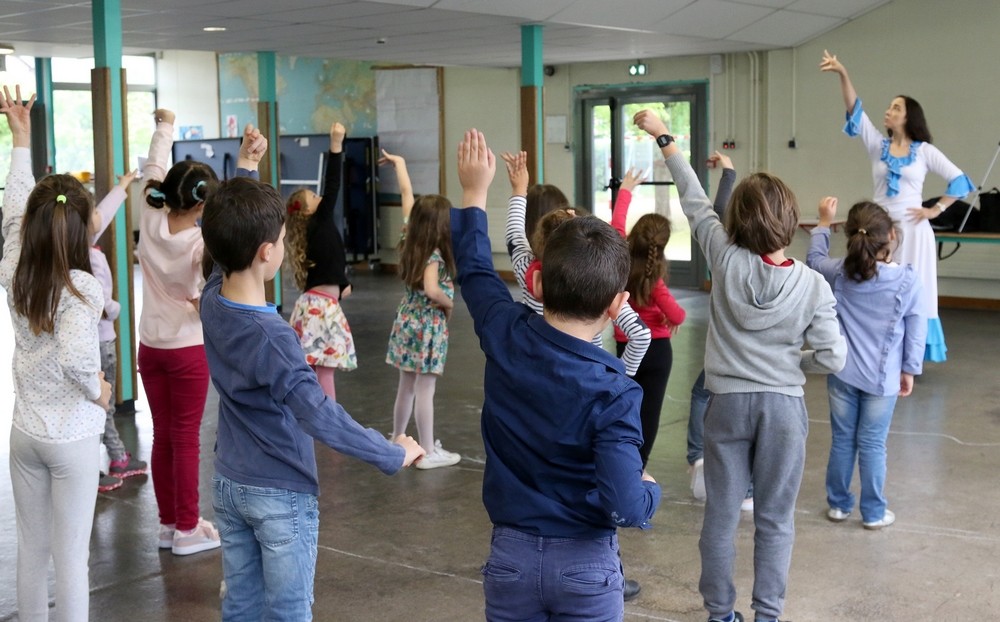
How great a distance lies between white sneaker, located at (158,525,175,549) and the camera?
4156 millimetres

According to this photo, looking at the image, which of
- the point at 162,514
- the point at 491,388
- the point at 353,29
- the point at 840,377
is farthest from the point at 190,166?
the point at 353,29

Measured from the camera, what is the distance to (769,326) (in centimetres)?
316

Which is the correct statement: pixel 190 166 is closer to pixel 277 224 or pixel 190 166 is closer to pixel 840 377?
pixel 277 224

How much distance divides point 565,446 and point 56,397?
160 cm

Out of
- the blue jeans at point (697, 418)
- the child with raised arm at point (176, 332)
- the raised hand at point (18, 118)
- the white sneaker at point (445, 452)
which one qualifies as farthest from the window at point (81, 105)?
the blue jeans at point (697, 418)

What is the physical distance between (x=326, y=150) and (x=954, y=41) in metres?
7.65

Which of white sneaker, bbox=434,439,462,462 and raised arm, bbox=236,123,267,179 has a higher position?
raised arm, bbox=236,123,267,179

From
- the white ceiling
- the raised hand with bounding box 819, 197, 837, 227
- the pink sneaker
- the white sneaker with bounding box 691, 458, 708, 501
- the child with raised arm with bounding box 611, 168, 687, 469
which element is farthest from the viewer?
the white ceiling

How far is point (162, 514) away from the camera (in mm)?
4176

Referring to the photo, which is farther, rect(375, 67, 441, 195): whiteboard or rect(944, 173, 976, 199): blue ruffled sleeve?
rect(375, 67, 441, 195): whiteboard

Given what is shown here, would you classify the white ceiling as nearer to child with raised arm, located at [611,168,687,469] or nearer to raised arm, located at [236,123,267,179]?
child with raised arm, located at [611,168,687,469]

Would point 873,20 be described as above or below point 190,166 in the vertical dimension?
above

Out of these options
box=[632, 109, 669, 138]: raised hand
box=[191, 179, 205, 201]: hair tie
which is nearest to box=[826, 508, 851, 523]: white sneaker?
box=[632, 109, 669, 138]: raised hand

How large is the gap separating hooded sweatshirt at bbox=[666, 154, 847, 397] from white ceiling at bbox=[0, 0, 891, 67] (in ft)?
15.3
